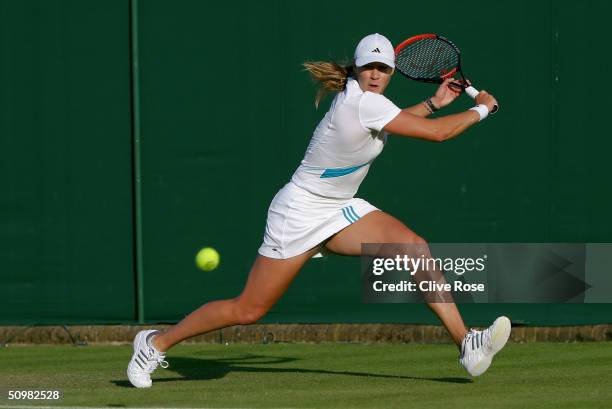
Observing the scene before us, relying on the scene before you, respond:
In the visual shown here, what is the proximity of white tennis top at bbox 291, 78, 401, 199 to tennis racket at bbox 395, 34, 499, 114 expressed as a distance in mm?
641

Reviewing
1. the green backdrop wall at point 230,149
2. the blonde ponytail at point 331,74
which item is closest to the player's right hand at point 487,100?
the blonde ponytail at point 331,74

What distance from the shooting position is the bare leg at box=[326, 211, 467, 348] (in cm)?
664

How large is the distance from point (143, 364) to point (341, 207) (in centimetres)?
129

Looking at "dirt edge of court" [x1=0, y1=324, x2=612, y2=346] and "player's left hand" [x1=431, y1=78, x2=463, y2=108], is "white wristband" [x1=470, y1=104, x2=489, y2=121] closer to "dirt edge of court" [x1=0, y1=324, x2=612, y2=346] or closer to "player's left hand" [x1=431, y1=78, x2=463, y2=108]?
"player's left hand" [x1=431, y1=78, x2=463, y2=108]

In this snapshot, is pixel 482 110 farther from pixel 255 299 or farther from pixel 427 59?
pixel 255 299

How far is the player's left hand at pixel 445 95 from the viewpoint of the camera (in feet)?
22.8

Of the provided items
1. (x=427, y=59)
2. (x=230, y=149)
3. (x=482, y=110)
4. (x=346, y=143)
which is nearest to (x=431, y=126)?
(x=482, y=110)

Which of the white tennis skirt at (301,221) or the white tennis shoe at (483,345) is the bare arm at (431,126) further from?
the white tennis shoe at (483,345)

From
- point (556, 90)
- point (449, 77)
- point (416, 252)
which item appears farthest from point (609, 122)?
point (416, 252)

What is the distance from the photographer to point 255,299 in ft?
22.1

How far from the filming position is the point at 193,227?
894 cm

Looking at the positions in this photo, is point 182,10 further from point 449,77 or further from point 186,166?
point 449,77

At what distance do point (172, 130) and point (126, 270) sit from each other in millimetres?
980

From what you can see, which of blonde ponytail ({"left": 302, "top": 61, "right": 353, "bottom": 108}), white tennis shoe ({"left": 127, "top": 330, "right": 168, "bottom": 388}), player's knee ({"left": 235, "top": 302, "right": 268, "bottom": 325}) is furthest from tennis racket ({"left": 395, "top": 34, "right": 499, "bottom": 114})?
white tennis shoe ({"left": 127, "top": 330, "right": 168, "bottom": 388})
